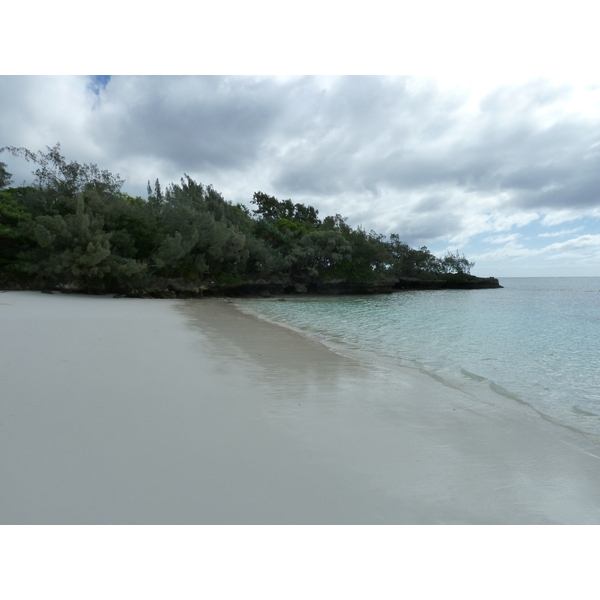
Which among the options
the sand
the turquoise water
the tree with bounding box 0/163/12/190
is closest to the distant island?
the tree with bounding box 0/163/12/190

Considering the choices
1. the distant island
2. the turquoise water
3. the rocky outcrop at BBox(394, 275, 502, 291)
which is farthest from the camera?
the rocky outcrop at BBox(394, 275, 502, 291)

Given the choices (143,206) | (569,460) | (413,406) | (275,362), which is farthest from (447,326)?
(143,206)

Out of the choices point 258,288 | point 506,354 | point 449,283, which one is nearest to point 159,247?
point 258,288

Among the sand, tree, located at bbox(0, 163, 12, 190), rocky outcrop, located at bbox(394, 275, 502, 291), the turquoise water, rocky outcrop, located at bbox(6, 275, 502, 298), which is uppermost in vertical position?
tree, located at bbox(0, 163, 12, 190)

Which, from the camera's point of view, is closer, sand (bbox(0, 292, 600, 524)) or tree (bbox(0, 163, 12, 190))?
sand (bbox(0, 292, 600, 524))

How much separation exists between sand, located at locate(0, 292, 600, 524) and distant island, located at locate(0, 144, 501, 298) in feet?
67.2

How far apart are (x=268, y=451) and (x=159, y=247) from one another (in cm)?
2655

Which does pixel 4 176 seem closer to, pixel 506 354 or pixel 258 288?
pixel 258 288

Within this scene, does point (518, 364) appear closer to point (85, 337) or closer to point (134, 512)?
point (134, 512)

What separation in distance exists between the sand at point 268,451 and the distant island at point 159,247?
20469mm

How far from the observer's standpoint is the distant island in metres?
22.7

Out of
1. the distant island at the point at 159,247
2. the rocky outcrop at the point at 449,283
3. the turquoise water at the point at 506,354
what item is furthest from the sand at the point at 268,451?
the rocky outcrop at the point at 449,283

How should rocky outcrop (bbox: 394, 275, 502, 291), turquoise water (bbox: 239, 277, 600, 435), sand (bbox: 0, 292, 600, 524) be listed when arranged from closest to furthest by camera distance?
sand (bbox: 0, 292, 600, 524) → turquoise water (bbox: 239, 277, 600, 435) → rocky outcrop (bbox: 394, 275, 502, 291)

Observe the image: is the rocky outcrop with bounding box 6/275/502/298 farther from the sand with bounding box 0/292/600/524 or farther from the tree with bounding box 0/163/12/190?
the sand with bounding box 0/292/600/524
